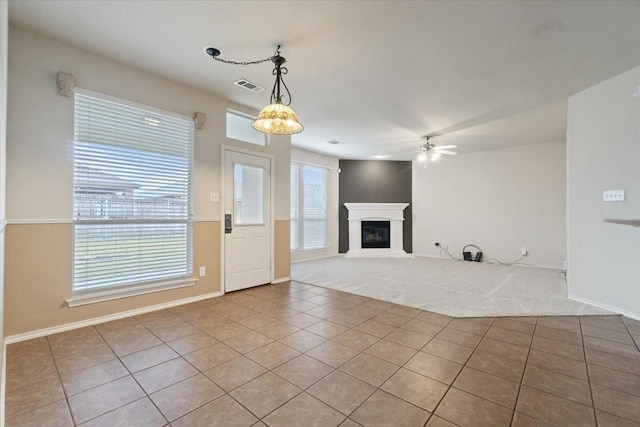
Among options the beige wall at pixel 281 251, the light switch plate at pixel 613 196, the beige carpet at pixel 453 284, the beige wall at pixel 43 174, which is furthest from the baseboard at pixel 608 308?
the beige wall at pixel 43 174

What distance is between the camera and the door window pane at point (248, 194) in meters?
4.18

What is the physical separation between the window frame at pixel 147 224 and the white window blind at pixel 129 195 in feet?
0.04

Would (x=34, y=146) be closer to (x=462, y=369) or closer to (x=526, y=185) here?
(x=462, y=369)

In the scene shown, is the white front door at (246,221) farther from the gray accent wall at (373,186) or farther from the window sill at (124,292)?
the gray accent wall at (373,186)

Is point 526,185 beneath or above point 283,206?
above

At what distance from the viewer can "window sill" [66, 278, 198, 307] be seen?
2.84 meters

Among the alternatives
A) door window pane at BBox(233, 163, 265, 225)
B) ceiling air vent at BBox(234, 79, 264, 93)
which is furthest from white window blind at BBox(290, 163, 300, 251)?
ceiling air vent at BBox(234, 79, 264, 93)

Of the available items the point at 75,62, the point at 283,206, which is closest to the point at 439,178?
the point at 283,206

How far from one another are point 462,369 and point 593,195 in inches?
120

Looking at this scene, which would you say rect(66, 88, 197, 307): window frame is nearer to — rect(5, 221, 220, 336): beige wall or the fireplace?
rect(5, 221, 220, 336): beige wall

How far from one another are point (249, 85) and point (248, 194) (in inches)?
60.6

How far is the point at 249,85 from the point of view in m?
3.58

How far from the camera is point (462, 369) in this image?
2.11 metres

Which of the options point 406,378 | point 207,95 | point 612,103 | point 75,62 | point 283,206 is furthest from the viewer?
point 283,206
